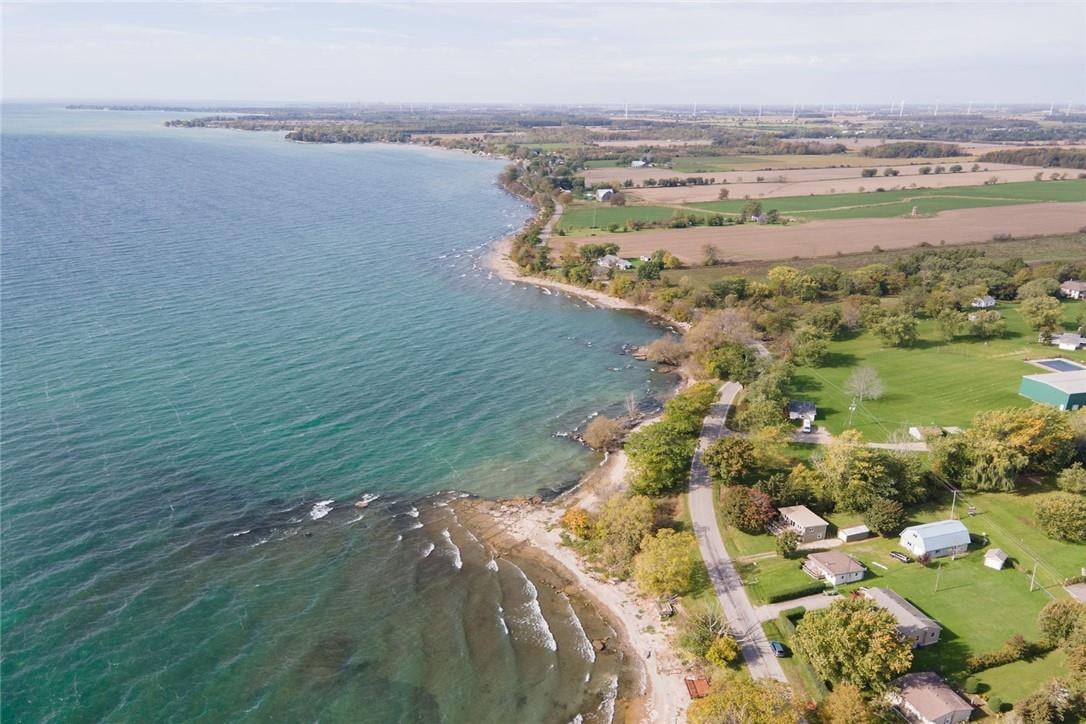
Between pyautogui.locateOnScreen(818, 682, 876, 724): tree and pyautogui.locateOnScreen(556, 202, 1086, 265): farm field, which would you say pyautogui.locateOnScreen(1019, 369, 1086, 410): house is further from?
pyautogui.locateOnScreen(556, 202, 1086, 265): farm field

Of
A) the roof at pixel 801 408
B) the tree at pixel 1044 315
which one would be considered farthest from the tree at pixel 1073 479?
the tree at pixel 1044 315

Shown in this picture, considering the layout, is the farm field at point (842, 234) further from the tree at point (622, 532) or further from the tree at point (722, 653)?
the tree at point (722, 653)

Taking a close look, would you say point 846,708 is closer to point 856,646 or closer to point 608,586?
point 856,646

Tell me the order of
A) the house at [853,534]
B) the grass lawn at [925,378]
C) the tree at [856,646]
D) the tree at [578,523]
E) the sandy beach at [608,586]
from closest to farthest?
the tree at [856,646] → the sandy beach at [608,586] → the house at [853,534] → the tree at [578,523] → the grass lawn at [925,378]

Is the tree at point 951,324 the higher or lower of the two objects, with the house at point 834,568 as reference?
higher

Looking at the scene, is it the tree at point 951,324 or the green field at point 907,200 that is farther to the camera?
the green field at point 907,200

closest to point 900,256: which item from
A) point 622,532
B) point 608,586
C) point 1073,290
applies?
point 1073,290

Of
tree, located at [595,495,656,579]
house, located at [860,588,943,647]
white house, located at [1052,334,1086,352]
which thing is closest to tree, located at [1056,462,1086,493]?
house, located at [860,588,943,647]
